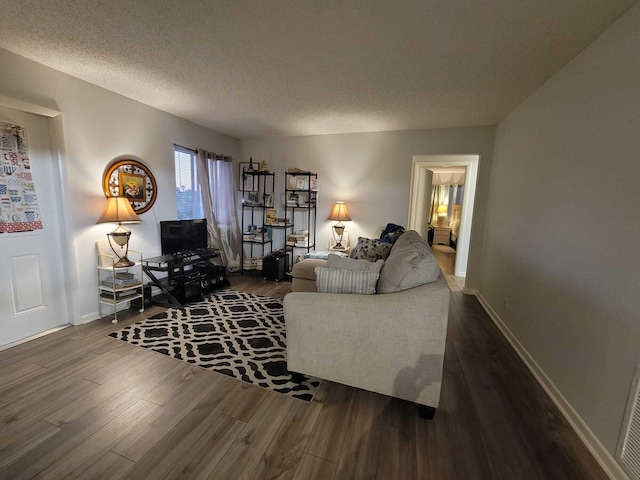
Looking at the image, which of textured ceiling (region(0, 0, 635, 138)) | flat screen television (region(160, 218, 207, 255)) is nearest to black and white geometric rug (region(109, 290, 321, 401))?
flat screen television (region(160, 218, 207, 255))

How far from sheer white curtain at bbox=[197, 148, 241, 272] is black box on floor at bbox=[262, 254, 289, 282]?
725 mm

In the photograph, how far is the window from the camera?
389 centimetres

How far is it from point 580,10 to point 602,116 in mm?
607

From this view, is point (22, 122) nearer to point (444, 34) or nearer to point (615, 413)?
point (444, 34)

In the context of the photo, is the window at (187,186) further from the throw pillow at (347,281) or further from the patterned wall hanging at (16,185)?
the throw pillow at (347,281)

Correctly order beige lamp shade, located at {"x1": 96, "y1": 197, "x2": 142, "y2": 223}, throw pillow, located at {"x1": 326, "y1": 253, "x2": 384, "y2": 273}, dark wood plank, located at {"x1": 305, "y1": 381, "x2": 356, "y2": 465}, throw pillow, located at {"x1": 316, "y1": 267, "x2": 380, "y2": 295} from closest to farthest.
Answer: dark wood plank, located at {"x1": 305, "y1": 381, "x2": 356, "y2": 465} → throw pillow, located at {"x1": 316, "y1": 267, "x2": 380, "y2": 295} → throw pillow, located at {"x1": 326, "y1": 253, "x2": 384, "y2": 273} → beige lamp shade, located at {"x1": 96, "y1": 197, "x2": 142, "y2": 223}

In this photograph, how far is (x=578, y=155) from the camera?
1.81 metres

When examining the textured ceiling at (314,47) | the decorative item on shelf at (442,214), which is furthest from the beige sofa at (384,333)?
the decorative item on shelf at (442,214)

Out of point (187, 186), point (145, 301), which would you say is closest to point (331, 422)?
point (145, 301)

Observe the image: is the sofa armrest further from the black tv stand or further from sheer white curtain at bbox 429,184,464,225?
sheer white curtain at bbox 429,184,464,225

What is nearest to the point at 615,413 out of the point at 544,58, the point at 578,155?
the point at 578,155

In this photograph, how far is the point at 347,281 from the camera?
1837 millimetres

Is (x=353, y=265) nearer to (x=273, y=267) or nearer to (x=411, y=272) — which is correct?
(x=411, y=272)

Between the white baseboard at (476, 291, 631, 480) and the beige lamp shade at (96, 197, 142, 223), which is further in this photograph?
the beige lamp shade at (96, 197, 142, 223)
